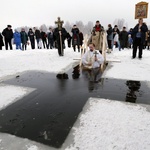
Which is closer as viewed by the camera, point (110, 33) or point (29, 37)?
point (110, 33)

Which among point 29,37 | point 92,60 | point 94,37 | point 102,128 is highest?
point 29,37

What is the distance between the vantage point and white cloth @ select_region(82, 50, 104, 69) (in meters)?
7.22

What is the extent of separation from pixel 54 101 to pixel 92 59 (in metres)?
3.57

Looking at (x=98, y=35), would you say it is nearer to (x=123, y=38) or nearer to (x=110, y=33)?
(x=110, y=33)

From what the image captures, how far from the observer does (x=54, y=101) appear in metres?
4.27

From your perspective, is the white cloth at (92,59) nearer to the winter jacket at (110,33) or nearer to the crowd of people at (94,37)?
the crowd of people at (94,37)

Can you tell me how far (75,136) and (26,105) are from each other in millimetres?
1657

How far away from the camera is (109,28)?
40.6ft

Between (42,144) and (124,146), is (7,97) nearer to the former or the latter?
(42,144)

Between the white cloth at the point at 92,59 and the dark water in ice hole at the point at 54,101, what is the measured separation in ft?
3.13

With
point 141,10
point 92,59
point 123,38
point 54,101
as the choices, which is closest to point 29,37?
point 123,38

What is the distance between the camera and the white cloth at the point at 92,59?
7219 millimetres

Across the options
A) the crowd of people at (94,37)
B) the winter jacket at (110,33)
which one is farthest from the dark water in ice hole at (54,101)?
the winter jacket at (110,33)

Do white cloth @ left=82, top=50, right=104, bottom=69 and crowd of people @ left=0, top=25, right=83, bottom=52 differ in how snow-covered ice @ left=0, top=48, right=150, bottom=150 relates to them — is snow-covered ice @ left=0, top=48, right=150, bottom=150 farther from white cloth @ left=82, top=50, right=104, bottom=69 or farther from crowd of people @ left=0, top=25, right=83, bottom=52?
crowd of people @ left=0, top=25, right=83, bottom=52
